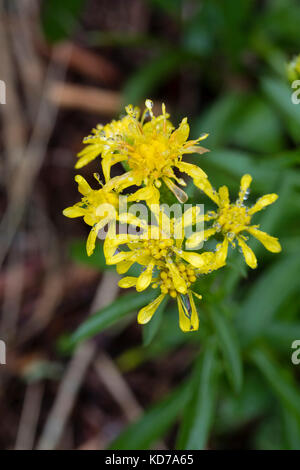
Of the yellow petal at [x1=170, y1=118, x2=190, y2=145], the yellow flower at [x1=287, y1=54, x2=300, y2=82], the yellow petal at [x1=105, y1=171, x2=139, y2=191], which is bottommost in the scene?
the yellow petal at [x1=105, y1=171, x2=139, y2=191]

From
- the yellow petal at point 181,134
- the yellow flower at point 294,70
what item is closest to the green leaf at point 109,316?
the yellow petal at point 181,134

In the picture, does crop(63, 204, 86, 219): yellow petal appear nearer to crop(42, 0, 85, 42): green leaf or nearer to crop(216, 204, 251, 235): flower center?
crop(216, 204, 251, 235): flower center

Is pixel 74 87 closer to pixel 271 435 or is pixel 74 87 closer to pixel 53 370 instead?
pixel 53 370

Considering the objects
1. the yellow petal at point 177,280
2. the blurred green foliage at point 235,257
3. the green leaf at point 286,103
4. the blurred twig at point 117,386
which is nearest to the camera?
the yellow petal at point 177,280

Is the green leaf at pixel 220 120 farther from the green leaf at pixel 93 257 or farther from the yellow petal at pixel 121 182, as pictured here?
the yellow petal at pixel 121 182

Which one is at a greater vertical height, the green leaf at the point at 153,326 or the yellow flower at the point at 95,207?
the yellow flower at the point at 95,207

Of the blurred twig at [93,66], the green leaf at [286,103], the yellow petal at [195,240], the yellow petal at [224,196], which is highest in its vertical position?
the blurred twig at [93,66]

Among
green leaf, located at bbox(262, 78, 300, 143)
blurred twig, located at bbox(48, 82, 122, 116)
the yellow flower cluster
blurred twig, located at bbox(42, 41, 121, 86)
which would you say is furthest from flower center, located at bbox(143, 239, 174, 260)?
blurred twig, located at bbox(42, 41, 121, 86)

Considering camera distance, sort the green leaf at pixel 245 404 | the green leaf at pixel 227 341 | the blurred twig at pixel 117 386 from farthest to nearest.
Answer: the blurred twig at pixel 117 386, the green leaf at pixel 245 404, the green leaf at pixel 227 341

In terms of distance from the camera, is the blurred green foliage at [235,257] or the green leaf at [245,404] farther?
the green leaf at [245,404]
